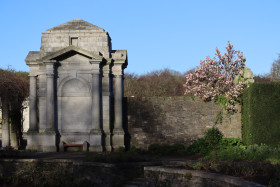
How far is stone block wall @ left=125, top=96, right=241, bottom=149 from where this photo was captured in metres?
20.6

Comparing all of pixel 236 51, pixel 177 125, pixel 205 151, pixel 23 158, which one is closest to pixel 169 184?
pixel 23 158

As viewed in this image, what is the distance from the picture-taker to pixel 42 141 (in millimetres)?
19688

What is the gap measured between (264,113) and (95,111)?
769 cm

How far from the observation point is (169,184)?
36.5 ft

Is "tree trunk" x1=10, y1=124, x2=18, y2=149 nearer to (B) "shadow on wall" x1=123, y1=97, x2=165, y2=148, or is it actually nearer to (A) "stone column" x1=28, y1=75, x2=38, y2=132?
(A) "stone column" x1=28, y1=75, x2=38, y2=132

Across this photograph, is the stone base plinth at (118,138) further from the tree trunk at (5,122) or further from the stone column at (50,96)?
the tree trunk at (5,122)

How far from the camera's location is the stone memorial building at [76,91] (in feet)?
63.8

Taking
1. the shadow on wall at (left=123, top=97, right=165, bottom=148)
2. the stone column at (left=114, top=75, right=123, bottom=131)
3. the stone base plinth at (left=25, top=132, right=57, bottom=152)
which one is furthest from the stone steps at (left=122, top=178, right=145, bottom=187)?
the shadow on wall at (left=123, top=97, right=165, bottom=148)

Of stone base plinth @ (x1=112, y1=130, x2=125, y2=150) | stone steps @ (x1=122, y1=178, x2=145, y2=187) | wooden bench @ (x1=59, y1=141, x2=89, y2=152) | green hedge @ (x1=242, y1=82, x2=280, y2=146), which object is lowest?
stone steps @ (x1=122, y1=178, x2=145, y2=187)

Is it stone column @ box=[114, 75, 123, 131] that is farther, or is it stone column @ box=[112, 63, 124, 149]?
stone column @ box=[114, 75, 123, 131]

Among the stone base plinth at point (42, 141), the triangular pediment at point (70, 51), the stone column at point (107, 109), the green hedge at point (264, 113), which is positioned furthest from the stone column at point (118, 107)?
the green hedge at point (264, 113)

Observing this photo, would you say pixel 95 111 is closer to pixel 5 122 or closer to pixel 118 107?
pixel 118 107

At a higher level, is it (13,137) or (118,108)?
(118,108)

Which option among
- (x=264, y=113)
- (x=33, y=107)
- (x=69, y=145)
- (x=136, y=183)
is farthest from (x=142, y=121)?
(x=136, y=183)
